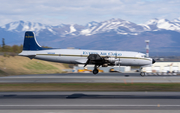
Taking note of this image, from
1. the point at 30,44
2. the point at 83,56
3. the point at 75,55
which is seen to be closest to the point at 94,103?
the point at 83,56

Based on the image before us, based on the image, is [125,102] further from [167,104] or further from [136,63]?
[136,63]

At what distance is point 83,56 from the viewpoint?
49156 millimetres

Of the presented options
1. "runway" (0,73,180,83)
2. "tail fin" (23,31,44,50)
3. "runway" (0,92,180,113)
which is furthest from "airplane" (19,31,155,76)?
"runway" (0,92,180,113)

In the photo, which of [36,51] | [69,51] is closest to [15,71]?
[36,51]

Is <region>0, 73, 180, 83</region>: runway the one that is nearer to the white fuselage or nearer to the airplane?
the airplane

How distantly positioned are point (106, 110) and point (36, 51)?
3553cm

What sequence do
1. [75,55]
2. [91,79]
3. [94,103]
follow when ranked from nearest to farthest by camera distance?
[94,103], [91,79], [75,55]

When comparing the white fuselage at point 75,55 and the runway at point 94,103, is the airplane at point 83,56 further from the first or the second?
the runway at point 94,103

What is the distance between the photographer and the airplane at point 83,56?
48.2 metres

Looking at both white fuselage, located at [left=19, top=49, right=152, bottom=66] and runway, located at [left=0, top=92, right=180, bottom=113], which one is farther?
white fuselage, located at [left=19, top=49, right=152, bottom=66]

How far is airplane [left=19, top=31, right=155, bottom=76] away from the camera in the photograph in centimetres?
4822

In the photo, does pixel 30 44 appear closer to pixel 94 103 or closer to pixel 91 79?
pixel 91 79

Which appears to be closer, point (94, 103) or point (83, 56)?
point (94, 103)

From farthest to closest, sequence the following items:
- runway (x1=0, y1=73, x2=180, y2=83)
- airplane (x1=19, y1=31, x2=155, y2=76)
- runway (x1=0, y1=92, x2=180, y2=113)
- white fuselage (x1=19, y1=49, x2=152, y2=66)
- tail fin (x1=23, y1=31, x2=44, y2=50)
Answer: tail fin (x1=23, y1=31, x2=44, y2=50) → white fuselage (x1=19, y1=49, x2=152, y2=66) → airplane (x1=19, y1=31, x2=155, y2=76) → runway (x1=0, y1=73, x2=180, y2=83) → runway (x1=0, y1=92, x2=180, y2=113)
